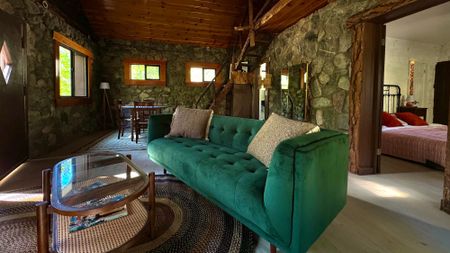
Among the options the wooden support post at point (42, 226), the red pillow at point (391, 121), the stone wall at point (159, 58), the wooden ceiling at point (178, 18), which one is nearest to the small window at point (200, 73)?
the stone wall at point (159, 58)

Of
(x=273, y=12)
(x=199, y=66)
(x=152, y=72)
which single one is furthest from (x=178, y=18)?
(x=273, y=12)

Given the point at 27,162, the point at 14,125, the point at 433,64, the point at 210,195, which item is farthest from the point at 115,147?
the point at 433,64

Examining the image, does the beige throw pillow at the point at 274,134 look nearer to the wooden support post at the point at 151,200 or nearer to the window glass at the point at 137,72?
the wooden support post at the point at 151,200

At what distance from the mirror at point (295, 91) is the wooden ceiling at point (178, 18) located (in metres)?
1.03

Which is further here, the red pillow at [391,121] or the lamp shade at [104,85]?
the lamp shade at [104,85]

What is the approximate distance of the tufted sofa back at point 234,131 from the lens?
2.44 metres

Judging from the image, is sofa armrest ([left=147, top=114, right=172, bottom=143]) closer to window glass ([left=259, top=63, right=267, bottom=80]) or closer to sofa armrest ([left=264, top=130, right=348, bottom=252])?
sofa armrest ([left=264, top=130, right=348, bottom=252])

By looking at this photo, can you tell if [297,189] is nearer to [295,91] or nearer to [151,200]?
[151,200]

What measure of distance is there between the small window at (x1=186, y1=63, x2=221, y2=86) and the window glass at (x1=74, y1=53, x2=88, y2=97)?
2.72 metres

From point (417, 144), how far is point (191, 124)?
3.29m

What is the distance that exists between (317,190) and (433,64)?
7.30 meters

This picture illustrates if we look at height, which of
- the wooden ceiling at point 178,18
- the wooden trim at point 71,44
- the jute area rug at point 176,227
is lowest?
the jute area rug at point 176,227

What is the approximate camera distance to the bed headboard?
620cm

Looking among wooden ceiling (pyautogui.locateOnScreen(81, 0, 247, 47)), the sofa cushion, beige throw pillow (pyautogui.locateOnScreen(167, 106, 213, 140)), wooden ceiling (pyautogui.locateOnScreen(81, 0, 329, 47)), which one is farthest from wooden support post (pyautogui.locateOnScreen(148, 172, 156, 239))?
wooden ceiling (pyautogui.locateOnScreen(81, 0, 247, 47))
